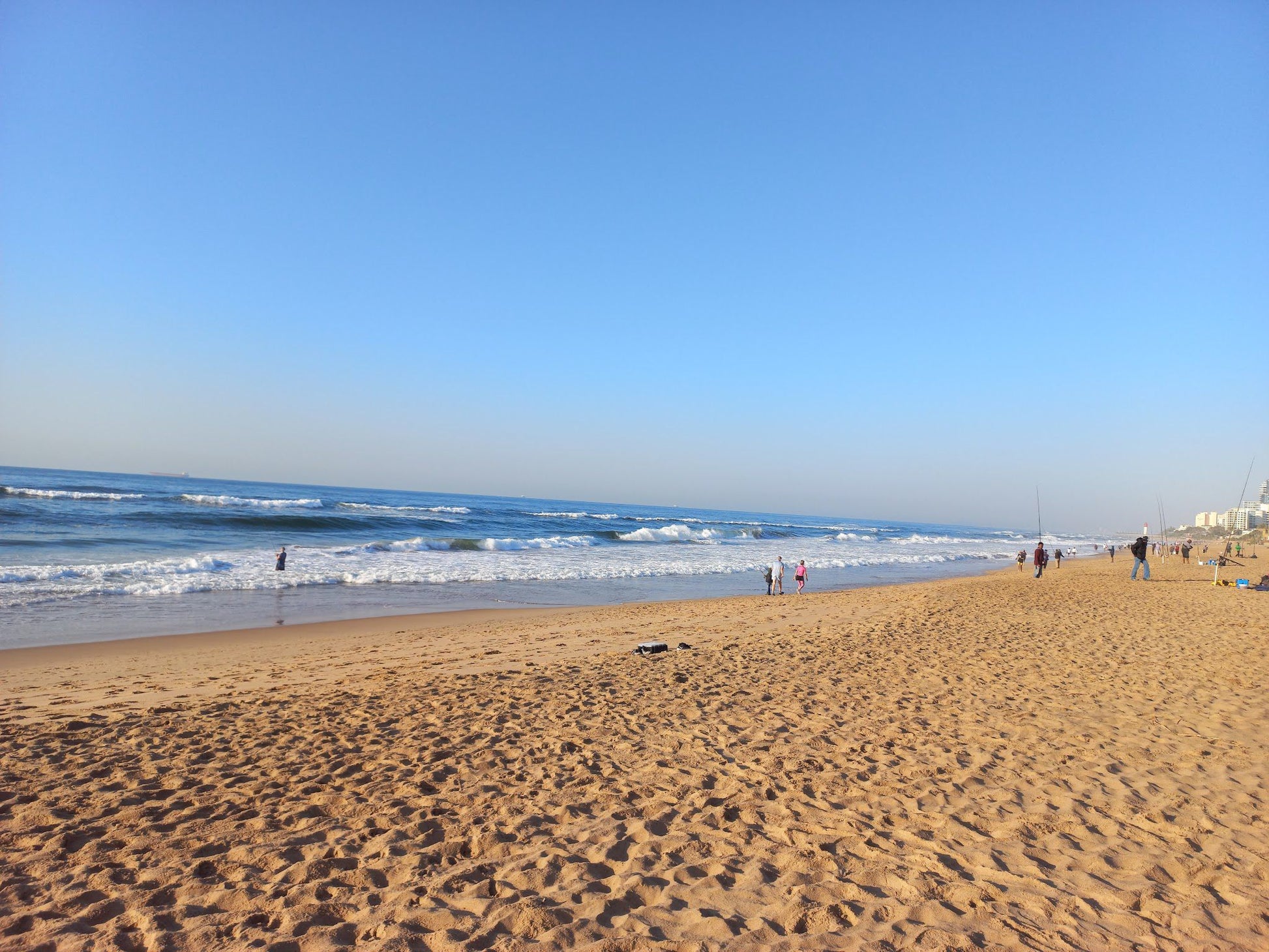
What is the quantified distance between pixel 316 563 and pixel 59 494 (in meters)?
33.5

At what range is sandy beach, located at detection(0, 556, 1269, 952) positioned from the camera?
11.7 feet

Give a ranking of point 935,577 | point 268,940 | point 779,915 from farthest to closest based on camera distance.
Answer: point 935,577
point 779,915
point 268,940

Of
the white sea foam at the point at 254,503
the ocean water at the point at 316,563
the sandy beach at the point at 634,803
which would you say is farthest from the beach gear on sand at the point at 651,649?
the white sea foam at the point at 254,503

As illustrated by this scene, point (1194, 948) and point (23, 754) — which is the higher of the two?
point (1194, 948)

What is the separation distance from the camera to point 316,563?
23344mm

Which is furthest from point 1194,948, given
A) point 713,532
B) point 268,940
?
point 713,532

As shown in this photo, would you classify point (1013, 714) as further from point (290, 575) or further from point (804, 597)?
point (290, 575)

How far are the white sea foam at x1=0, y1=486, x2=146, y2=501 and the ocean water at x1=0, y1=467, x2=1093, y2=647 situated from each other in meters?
0.24

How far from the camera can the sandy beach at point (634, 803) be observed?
11.7 ft

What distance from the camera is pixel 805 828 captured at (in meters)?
4.62

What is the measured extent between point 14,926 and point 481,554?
88.9 ft

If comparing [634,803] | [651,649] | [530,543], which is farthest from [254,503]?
[634,803]

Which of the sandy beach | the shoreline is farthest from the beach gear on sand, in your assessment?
the shoreline

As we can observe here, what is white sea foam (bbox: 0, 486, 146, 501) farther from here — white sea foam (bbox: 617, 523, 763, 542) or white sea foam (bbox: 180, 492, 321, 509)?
white sea foam (bbox: 617, 523, 763, 542)
